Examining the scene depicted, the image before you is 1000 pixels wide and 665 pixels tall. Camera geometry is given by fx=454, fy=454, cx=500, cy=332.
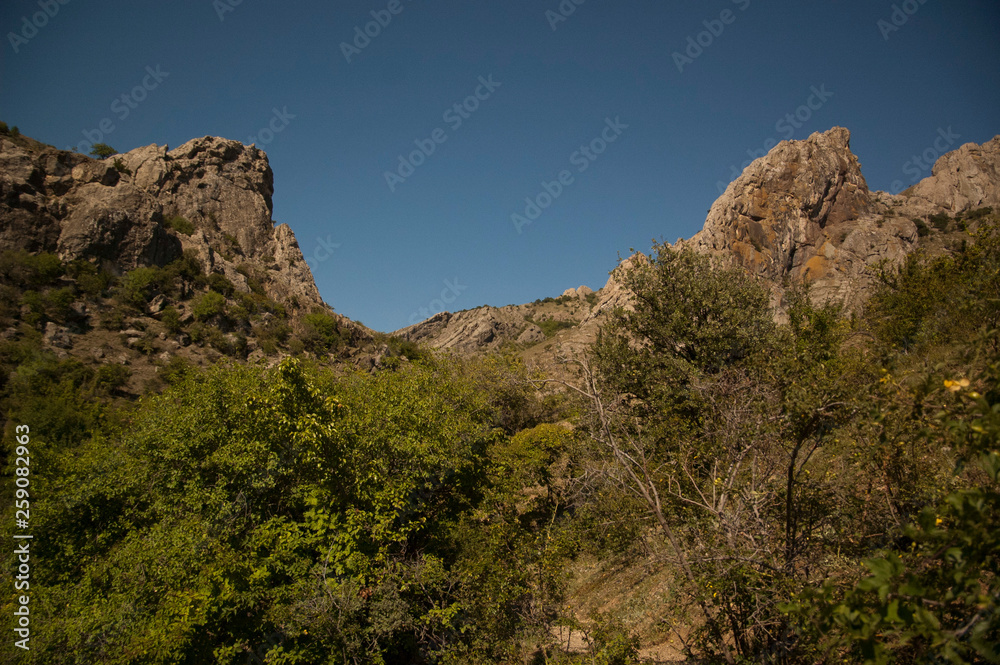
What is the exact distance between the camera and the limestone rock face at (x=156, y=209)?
44.5 metres

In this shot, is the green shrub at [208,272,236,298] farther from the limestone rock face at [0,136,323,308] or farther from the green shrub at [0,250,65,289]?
the green shrub at [0,250,65,289]

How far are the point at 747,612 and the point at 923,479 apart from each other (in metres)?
2.62

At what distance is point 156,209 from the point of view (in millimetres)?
53906

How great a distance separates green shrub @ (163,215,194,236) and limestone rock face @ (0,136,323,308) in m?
0.19

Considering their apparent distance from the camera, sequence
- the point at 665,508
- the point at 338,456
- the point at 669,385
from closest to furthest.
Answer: the point at 665,508
the point at 338,456
the point at 669,385

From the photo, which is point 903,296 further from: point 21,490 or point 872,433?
point 21,490

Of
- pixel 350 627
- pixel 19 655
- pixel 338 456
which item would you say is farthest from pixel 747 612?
pixel 19 655

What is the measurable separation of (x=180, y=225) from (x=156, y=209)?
9.10m

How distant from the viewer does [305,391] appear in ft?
37.2

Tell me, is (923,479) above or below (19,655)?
above

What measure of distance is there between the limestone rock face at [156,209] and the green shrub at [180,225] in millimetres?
192

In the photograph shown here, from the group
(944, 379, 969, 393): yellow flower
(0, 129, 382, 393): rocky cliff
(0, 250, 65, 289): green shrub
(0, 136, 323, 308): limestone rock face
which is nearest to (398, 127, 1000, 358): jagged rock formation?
(0, 129, 382, 393): rocky cliff

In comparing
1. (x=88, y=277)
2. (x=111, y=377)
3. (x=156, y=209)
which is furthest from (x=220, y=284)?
(x=111, y=377)

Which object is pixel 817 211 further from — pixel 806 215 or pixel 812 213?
pixel 806 215
